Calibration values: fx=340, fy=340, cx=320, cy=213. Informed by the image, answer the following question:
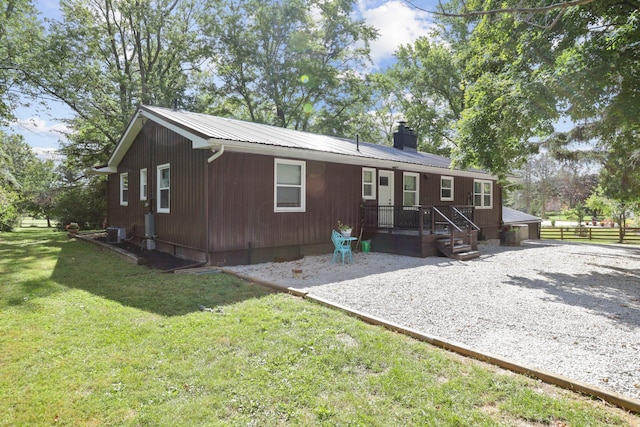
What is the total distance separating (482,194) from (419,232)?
800 centimetres

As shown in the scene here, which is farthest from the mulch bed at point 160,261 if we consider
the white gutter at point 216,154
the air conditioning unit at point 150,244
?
the white gutter at point 216,154

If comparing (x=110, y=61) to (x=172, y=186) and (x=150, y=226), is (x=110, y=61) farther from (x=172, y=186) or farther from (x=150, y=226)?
(x=172, y=186)

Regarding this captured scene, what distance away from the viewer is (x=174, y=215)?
29.8 ft

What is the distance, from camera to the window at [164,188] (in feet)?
30.9

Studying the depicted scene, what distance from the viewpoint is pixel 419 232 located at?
9.64 meters

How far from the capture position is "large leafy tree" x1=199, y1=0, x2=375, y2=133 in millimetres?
24625

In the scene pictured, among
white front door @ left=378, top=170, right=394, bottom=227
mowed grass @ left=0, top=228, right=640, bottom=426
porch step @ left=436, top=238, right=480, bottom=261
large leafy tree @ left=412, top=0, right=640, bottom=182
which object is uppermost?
large leafy tree @ left=412, top=0, right=640, bottom=182

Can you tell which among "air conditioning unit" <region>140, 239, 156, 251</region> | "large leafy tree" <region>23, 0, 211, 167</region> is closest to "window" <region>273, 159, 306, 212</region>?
"air conditioning unit" <region>140, 239, 156, 251</region>

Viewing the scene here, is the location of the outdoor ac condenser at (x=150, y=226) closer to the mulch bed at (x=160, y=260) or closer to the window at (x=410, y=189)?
the mulch bed at (x=160, y=260)

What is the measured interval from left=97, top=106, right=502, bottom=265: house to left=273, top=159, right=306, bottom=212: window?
1.0 inches

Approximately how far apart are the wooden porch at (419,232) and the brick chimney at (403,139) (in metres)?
5.37

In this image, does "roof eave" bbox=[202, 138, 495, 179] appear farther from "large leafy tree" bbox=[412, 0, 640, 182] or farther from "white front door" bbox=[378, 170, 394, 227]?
"large leafy tree" bbox=[412, 0, 640, 182]

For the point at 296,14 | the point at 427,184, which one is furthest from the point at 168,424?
the point at 296,14

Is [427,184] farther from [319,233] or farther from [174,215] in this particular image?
[174,215]
